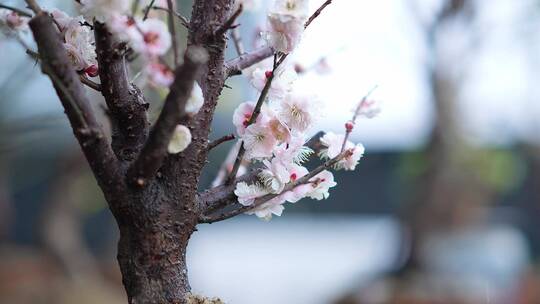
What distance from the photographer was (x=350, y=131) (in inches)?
26.3

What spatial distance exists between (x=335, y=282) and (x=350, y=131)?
150 inches

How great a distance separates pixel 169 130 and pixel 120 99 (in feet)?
0.35

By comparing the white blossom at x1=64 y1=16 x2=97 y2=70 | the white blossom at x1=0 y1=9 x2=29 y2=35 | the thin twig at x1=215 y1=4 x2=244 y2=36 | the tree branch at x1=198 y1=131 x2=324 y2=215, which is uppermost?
the white blossom at x1=0 y1=9 x2=29 y2=35

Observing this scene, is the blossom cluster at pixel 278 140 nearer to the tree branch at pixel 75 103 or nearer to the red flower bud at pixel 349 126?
the red flower bud at pixel 349 126

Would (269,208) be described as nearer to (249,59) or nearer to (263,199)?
(263,199)

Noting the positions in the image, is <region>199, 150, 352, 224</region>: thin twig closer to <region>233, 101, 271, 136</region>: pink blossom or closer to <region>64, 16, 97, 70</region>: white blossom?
<region>233, 101, 271, 136</region>: pink blossom

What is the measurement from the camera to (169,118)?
1.60 ft

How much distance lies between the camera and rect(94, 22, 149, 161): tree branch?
0.55m

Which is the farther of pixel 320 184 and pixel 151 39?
pixel 320 184

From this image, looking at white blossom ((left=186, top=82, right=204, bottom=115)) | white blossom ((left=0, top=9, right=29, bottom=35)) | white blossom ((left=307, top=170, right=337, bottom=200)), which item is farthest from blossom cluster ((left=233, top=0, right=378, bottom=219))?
white blossom ((left=0, top=9, right=29, bottom=35))

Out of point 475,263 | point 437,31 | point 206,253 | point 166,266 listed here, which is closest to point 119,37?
point 166,266

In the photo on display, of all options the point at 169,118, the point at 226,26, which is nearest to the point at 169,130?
the point at 169,118

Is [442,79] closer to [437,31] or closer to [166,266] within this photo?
[437,31]

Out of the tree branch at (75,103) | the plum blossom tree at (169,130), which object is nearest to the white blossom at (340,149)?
the plum blossom tree at (169,130)
